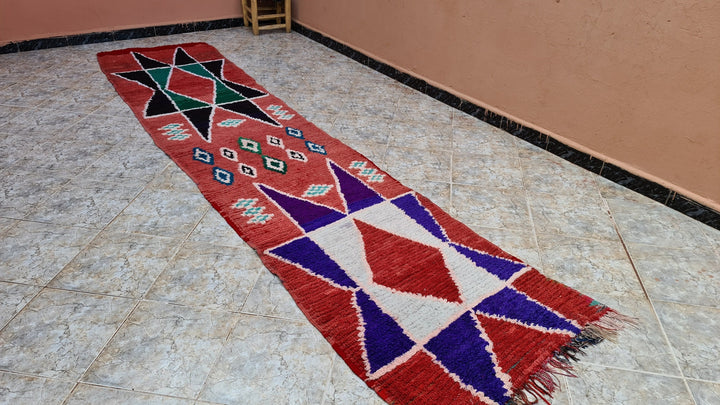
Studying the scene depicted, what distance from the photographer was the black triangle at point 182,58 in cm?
369

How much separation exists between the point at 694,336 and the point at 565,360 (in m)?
0.47

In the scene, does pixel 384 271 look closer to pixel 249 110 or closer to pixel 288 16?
pixel 249 110

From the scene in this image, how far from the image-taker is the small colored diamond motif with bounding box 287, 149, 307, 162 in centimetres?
250

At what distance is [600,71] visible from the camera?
90.7 inches

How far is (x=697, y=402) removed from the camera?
53.8 inches

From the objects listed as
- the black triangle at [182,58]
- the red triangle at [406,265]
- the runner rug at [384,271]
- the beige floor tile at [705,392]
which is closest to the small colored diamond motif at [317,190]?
Answer: the runner rug at [384,271]

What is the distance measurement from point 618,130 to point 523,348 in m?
1.36

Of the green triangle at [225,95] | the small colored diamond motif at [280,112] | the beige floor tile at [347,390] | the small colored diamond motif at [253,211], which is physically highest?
the green triangle at [225,95]

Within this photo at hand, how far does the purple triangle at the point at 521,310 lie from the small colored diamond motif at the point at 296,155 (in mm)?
1243

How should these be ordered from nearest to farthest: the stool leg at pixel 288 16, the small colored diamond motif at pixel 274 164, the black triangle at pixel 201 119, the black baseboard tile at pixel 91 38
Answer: the small colored diamond motif at pixel 274 164 < the black triangle at pixel 201 119 < the black baseboard tile at pixel 91 38 < the stool leg at pixel 288 16

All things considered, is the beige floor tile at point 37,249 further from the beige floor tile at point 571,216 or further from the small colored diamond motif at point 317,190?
the beige floor tile at point 571,216

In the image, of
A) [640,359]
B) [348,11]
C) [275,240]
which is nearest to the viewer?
[640,359]

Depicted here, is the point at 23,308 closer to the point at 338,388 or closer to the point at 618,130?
the point at 338,388

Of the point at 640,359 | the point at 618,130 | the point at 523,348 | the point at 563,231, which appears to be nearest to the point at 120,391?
the point at 523,348
